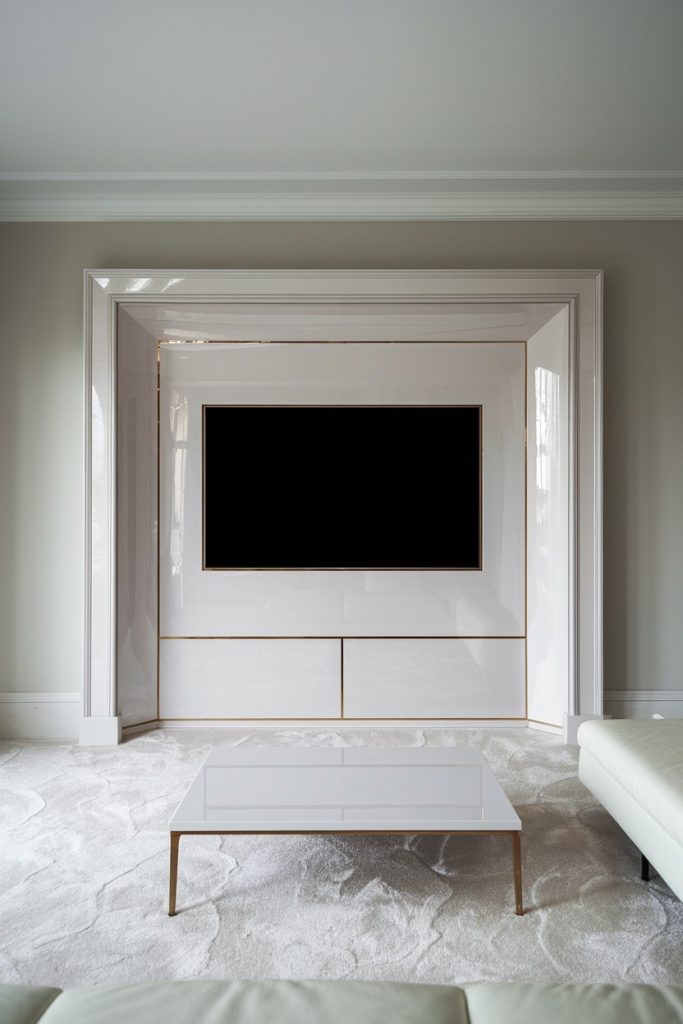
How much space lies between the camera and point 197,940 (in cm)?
199

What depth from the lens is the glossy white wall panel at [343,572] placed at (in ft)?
13.2

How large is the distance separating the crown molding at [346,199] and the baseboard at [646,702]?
2.57m

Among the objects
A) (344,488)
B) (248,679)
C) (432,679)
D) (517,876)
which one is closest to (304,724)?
(248,679)

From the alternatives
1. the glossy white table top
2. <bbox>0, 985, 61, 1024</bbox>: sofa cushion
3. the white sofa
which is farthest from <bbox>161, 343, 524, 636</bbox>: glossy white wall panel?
<bbox>0, 985, 61, 1024</bbox>: sofa cushion

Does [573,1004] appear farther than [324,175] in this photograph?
No

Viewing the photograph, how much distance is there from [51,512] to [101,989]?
3051mm

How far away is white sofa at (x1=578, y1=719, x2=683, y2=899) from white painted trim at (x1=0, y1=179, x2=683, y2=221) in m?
2.69

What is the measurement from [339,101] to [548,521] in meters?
2.31

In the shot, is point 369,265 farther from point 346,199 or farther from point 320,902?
point 320,902

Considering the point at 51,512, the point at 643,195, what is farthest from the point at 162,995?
the point at 643,195

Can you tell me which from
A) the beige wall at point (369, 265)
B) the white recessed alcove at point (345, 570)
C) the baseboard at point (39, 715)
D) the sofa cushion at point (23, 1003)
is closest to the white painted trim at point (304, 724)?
the white recessed alcove at point (345, 570)

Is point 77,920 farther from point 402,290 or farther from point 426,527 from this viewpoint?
point 402,290

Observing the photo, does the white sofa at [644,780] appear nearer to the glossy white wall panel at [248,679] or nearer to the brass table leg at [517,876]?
the brass table leg at [517,876]

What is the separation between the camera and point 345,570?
4.09 m
